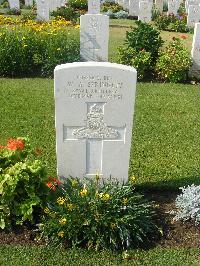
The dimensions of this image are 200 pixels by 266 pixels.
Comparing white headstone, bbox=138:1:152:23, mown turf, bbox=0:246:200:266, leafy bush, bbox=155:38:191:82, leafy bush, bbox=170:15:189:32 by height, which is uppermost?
white headstone, bbox=138:1:152:23

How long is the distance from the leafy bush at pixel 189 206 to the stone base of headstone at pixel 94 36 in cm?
701

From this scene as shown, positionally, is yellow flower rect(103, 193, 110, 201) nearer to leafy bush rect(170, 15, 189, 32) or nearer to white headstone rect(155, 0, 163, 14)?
leafy bush rect(170, 15, 189, 32)

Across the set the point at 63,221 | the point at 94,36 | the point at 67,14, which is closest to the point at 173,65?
the point at 94,36

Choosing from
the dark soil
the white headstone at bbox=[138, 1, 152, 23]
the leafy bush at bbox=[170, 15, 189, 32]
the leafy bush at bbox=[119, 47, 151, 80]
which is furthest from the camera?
the leafy bush at bbox=[170, 15, 189, 32]

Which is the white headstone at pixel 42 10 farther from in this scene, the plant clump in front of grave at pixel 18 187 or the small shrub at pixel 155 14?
the plant clump in front of grave at pixel 18 187

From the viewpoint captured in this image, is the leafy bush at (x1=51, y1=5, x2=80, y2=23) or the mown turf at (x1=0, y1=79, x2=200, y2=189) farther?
the leafy bush at (x1=51, y1=5, x2=80, y2=23)

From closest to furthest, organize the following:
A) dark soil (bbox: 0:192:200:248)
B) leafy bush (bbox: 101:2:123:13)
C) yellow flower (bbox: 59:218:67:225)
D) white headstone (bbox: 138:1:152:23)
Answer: yellow flower (bbox: 59:218:67:225)
dark soil (bbox: 0:192:200:248)
white headstone (bbox: 138:1:152:23)
leafy bush (bbox: 101:2:123:13)

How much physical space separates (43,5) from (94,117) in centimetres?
1548

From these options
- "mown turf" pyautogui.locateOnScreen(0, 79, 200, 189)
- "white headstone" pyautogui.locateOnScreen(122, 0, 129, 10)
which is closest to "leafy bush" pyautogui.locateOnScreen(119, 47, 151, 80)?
"mown turf" pyautogui.locateOnScreen(0, 79, 200, 189)

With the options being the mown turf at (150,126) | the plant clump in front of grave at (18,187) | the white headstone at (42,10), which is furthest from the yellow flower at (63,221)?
the white headstone at (42,10)

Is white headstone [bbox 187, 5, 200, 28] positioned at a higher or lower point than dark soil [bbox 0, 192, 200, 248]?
higher

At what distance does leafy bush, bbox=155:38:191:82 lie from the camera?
1092 cm

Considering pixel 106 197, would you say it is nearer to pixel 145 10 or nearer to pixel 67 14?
pixel 145 10

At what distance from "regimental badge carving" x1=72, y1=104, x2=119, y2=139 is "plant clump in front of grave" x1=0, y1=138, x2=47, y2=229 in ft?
2.08
